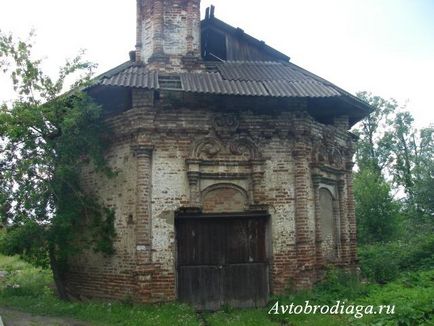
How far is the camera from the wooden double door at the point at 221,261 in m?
9.89

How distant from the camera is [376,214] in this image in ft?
70.9

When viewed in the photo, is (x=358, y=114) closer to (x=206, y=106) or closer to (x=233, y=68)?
(x=233, y=68)

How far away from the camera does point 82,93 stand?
9.88 m

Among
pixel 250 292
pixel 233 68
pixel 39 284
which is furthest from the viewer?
pixel 39 284

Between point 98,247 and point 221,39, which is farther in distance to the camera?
point 221,39

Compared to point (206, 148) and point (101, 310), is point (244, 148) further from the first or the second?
point (101, 310)

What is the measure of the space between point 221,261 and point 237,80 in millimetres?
4334

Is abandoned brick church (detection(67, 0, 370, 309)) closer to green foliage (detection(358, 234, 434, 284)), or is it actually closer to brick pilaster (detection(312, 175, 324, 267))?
brick pilaster (detection(312, 175, 324, 267))

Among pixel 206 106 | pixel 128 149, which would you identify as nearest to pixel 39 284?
pixel 128 149

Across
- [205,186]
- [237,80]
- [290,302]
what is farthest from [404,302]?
[237,80]

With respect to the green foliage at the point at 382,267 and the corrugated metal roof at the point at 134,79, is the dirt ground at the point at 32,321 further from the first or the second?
the green foliage at the point at 382,267

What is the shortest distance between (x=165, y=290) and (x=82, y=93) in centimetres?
472

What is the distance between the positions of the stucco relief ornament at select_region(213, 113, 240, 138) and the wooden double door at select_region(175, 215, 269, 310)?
6.43 feet

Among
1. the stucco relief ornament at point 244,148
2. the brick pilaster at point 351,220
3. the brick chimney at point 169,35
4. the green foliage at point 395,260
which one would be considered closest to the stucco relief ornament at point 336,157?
the brick pilaster at point 351,220
